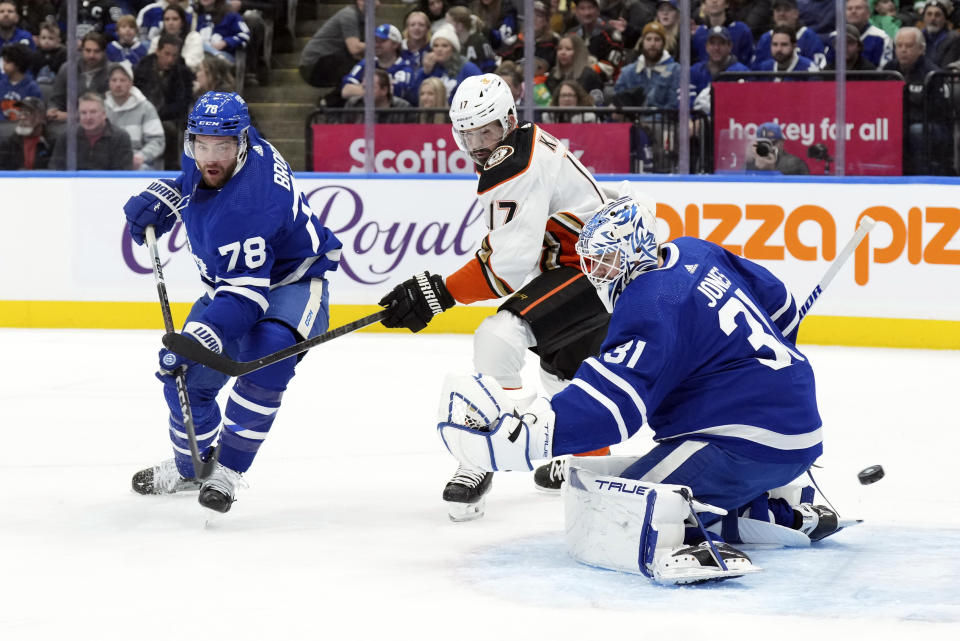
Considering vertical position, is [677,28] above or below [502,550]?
above

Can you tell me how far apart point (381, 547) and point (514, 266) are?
2.73 feet

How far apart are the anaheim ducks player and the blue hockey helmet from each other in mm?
568

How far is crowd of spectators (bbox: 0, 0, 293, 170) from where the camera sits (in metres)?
7.77

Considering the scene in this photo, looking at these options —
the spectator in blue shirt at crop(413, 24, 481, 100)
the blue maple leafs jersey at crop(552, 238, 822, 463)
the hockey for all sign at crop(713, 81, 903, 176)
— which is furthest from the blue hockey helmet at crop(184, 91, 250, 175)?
the hockey for all sign at crop(713, 81, 903, 176)

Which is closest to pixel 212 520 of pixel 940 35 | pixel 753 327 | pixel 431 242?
pixel 753 327

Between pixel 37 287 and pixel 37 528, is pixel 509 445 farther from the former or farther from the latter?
pixel 37 287

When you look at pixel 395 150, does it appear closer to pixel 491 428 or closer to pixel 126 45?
pixel 126 45

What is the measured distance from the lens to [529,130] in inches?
160

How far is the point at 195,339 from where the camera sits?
12.0ft

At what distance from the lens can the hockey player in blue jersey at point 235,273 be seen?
376 cm

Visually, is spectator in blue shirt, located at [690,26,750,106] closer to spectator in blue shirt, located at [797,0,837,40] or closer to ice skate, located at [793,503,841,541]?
spectator in blue shirt, located at [797,0,837,40]

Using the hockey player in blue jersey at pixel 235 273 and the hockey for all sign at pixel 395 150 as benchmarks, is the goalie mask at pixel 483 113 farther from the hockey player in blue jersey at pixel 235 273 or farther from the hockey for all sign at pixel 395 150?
the hockey for all sign at pixel 395 150

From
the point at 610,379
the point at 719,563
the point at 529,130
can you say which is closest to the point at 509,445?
the point at 610,379

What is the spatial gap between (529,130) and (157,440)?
176 centimetres
